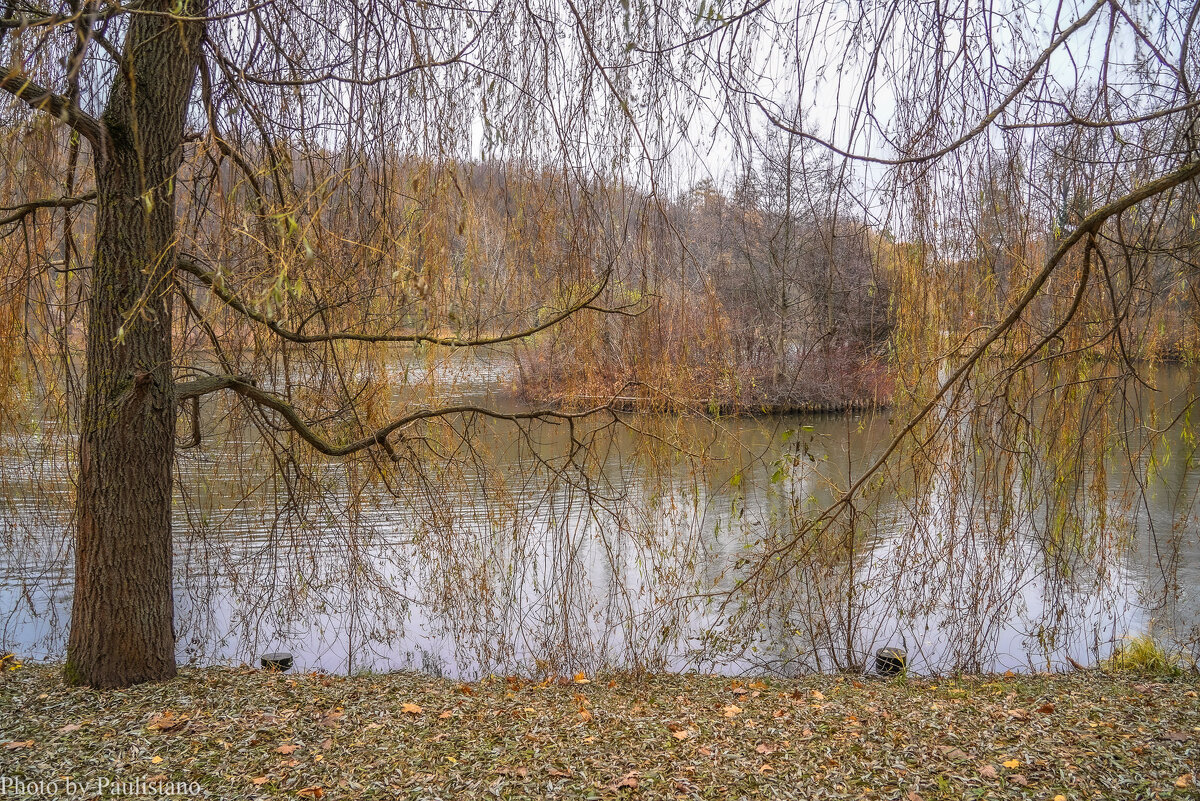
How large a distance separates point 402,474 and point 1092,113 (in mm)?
3439

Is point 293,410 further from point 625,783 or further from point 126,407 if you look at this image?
point 625,783

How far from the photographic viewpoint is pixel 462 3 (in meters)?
3.28

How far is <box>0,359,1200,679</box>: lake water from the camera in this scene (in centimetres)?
406

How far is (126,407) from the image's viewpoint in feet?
9.89

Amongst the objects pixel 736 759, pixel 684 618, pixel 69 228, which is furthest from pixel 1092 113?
pixel 69 228

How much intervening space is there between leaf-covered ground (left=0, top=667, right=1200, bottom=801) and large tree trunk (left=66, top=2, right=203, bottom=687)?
0.24 meters

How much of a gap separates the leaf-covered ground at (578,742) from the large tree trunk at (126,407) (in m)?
0.24

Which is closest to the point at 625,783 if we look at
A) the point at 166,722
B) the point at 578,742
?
the point at 578,742

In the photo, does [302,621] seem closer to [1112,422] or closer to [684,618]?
[684,618]

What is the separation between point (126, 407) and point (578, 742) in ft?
7.07

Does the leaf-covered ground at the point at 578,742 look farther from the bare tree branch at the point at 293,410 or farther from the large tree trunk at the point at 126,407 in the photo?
the bare tree branch at the point at 293,410

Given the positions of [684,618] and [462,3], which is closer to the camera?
[462,3]

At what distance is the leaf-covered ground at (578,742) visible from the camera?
2328mm

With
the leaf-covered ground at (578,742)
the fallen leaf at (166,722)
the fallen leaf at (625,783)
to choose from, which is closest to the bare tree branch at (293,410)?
the leaf-covered ground at (578,742)
